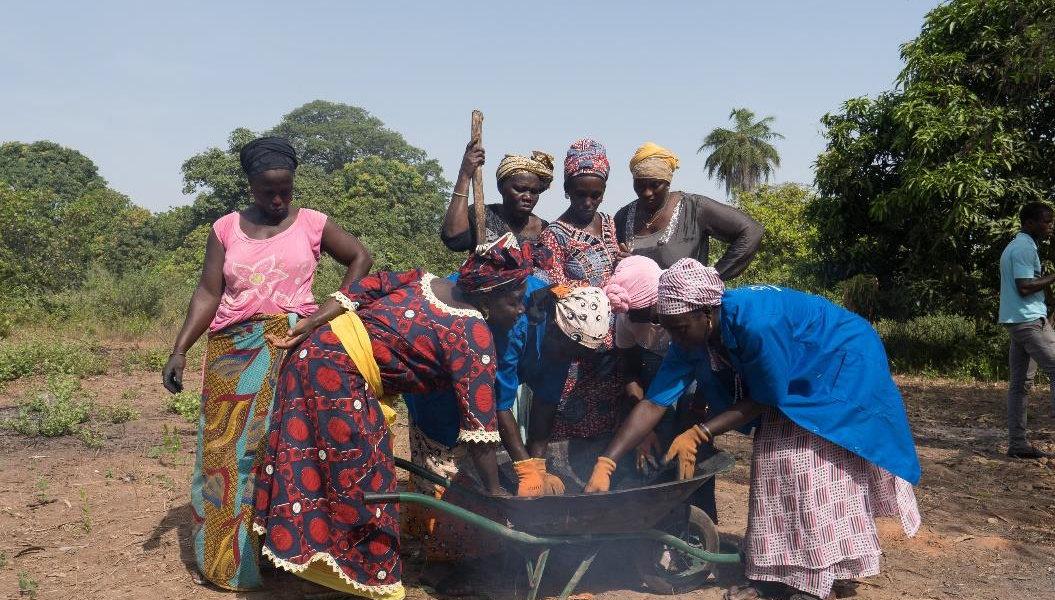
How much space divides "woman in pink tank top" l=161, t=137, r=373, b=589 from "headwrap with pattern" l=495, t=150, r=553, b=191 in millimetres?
1057

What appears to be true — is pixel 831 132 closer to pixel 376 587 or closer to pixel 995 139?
pixel 995 139

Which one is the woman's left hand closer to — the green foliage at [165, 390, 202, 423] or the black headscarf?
the black headscarf

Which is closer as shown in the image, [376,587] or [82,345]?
[376,587]

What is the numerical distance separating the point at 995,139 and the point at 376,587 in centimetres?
1097

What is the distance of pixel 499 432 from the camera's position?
3383 mm

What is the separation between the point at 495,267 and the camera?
10.5 ft

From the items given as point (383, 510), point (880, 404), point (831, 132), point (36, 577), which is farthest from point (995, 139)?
point (36, 577)

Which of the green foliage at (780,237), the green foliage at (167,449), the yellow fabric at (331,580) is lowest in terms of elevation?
the green foliage at (167,449)

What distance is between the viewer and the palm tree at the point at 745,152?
39.2 metres

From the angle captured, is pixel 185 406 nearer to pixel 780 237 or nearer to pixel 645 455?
pixel 645 455

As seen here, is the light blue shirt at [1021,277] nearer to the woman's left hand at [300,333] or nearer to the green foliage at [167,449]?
the woman's left hand at [300,333]

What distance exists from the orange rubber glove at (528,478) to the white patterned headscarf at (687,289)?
0.87 metres

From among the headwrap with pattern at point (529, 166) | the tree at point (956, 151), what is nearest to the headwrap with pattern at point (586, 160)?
the headwrap with pattern at point (529, 166)

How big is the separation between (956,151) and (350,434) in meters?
10.9
